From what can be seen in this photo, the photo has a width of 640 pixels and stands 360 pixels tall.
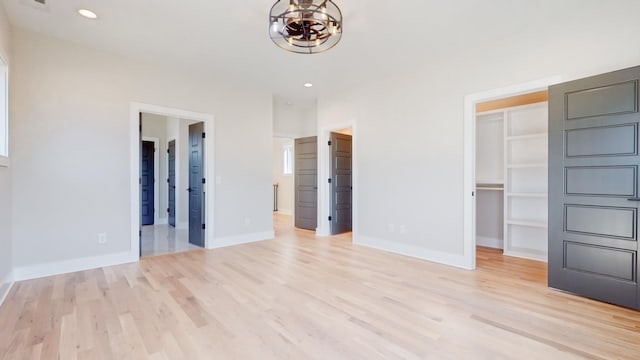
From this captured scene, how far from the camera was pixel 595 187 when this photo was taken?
266 cm

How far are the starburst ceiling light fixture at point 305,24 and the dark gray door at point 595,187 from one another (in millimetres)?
2264

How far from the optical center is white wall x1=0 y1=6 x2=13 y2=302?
110 inches

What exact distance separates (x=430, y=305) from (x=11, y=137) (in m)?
4.57

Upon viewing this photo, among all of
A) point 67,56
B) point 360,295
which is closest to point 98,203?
point 67,56

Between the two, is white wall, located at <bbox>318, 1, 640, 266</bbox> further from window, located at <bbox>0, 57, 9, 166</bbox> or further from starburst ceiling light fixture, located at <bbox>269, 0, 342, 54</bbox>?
window, located at <bbox>0, 57, 9, 166</bbox>

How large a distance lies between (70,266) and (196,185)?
194 centimetres

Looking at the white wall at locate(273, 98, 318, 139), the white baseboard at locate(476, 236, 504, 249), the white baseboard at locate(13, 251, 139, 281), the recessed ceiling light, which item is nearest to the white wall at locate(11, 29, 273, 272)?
the white baseboard at locate(13, 251, 139, 281)

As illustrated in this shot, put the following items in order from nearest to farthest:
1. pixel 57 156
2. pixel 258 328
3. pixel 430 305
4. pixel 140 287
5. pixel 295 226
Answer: pixel 258 328
pixel 430 305
pixel 140 287
pixel 57 156
pixel 295 226

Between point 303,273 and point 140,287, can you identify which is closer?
point 140,287

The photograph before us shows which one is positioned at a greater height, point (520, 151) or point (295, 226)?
point (520, 151)

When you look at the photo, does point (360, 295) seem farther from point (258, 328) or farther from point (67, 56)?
point (67, 56)

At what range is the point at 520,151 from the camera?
4.40 metres

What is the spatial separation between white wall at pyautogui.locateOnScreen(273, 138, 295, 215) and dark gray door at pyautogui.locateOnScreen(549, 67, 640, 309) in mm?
6877

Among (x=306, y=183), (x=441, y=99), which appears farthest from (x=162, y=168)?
(x=441, y=99)
